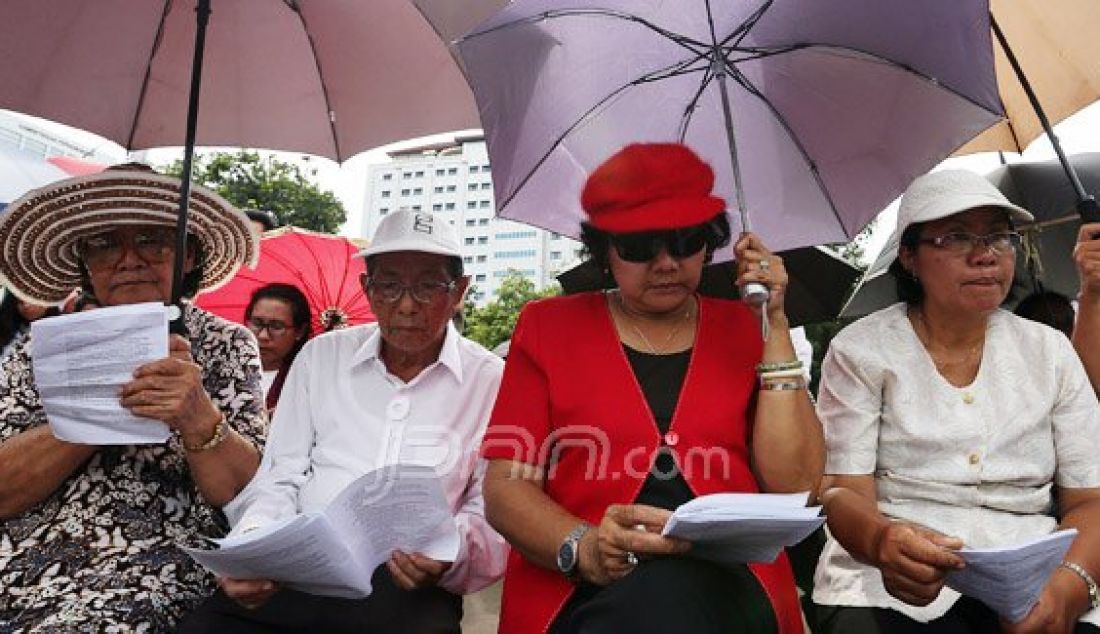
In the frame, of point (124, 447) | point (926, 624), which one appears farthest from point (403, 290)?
point (926, 624)

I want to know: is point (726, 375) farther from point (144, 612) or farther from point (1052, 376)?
point (144, 612)

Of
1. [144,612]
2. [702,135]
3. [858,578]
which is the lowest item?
[144,612]

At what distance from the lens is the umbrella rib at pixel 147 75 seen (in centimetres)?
351

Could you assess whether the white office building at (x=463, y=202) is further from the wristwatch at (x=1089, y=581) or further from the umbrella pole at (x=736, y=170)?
the wristwatch at (x=1089, y=581)

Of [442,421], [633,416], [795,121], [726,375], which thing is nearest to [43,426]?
[442,421]

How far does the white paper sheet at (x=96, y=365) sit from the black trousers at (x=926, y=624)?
199cm

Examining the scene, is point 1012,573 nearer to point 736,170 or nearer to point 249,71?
point 736,170

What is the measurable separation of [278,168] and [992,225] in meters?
31.1

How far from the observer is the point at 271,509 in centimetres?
283

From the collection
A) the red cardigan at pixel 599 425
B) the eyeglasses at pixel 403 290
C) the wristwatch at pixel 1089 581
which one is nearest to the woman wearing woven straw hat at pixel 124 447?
the eyeglasses at pixel 403 290

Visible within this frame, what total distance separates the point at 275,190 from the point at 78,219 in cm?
2933

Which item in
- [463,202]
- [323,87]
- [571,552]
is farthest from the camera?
[463,202]

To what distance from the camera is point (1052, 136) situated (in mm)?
3465

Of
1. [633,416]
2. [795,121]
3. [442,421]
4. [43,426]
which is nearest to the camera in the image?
[633,416]
